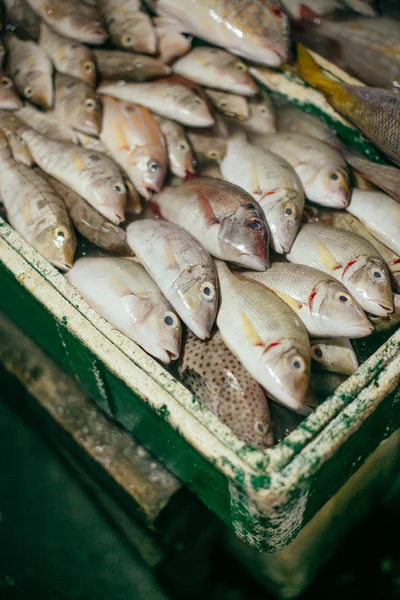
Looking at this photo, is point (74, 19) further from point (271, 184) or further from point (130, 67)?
point (271, 184)

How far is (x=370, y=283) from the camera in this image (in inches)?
79.8

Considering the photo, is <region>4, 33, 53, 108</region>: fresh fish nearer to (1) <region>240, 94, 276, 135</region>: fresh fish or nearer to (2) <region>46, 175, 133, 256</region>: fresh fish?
(2) <region>46, 175, 133, 256</region>: fresh fish

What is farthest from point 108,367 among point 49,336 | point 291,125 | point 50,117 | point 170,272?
point 291,125

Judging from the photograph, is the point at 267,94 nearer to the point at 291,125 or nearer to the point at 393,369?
the point at 291,125

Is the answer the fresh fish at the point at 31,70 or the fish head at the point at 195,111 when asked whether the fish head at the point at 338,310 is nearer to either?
the fish head at the point at 195,111

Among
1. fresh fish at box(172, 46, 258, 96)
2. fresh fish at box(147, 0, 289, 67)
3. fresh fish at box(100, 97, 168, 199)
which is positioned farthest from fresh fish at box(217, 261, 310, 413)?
fresh fish at box(147, 0, 289, 67)

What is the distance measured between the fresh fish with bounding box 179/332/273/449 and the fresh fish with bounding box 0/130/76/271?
685mm

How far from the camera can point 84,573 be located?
230 cm

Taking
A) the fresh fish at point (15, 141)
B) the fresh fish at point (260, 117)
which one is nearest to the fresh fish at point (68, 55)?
the fresh fish at point (15, 141)

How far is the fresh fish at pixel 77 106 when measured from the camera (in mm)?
2543

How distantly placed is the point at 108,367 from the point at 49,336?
31.5 inches

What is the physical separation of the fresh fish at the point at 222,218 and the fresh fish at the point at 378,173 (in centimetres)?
75

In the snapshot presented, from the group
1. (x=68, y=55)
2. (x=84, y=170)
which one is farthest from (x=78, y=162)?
(x=68, y=55)

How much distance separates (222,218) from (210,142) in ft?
2.45
